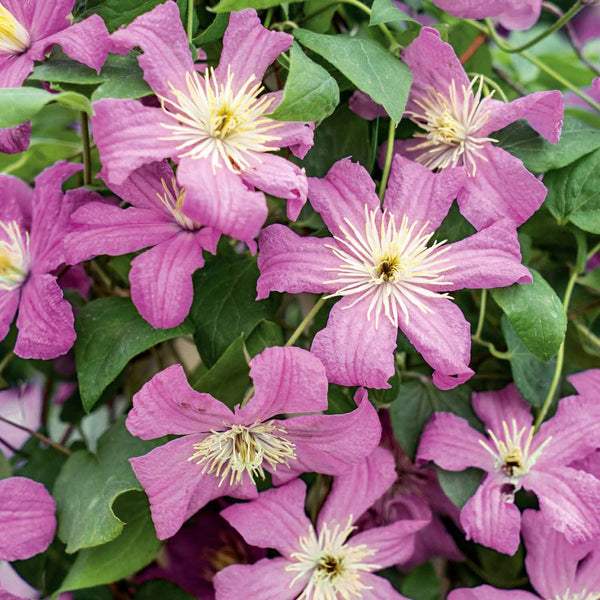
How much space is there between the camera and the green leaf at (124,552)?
2.02ft

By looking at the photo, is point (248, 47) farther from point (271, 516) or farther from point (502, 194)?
point (271, 516)

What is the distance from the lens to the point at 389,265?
0.57 meters

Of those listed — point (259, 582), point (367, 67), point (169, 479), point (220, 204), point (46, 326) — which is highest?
point (367, 67)

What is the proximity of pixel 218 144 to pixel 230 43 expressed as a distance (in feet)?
0.25

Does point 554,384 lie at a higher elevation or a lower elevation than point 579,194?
lower

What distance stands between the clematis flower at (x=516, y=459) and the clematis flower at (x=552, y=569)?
0.14ft

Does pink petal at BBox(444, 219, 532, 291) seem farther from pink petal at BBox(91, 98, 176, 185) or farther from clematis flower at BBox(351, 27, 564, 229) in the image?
pink petal at BBox(91, 98, 176, 185)

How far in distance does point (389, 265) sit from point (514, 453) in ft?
0.70

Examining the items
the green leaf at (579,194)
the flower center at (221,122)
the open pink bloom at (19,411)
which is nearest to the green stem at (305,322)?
the flower center at (221,122)

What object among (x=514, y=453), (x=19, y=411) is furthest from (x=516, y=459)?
(x=19, y=411)

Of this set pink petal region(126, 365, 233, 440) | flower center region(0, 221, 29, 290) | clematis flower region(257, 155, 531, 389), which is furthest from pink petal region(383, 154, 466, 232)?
flower center region(0, 221, 29, 290)

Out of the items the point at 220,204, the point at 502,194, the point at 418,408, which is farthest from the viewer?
the point at 418,408

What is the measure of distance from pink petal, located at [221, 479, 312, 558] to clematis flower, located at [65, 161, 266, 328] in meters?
0.19

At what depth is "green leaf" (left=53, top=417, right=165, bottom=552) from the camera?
581 mm
